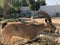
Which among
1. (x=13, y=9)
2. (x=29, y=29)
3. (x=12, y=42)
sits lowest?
(x=13, y=9)

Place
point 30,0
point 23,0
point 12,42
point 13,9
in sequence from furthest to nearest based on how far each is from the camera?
point 23,0, point 30,0, point 13,9, point 12,42

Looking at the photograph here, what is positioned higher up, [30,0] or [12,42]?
[12,42]

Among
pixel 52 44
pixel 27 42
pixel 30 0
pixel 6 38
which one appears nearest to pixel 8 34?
pixel 6 38

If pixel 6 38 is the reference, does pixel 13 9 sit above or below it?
below

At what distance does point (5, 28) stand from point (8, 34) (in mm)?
284

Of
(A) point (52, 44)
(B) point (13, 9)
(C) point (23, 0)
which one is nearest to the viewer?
(A) point (52, 44)

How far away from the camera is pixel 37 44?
8.40 metres

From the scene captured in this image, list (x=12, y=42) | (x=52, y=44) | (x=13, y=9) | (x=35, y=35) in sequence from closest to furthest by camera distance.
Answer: (x=52, y=44) < (x=35, y=35) < (x=12, y=42) < (x=13, y=9)

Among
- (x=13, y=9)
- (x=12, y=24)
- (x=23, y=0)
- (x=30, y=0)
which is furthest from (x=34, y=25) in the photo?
(x=23, y=0)

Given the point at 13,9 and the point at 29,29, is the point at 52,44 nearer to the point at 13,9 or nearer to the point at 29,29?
the point at 29,29

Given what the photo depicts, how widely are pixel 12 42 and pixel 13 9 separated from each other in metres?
43.9

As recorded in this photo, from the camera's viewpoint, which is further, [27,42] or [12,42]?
[12,42]

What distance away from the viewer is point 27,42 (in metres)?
8.46

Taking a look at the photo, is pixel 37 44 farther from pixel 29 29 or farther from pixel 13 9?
pixel 13 9
